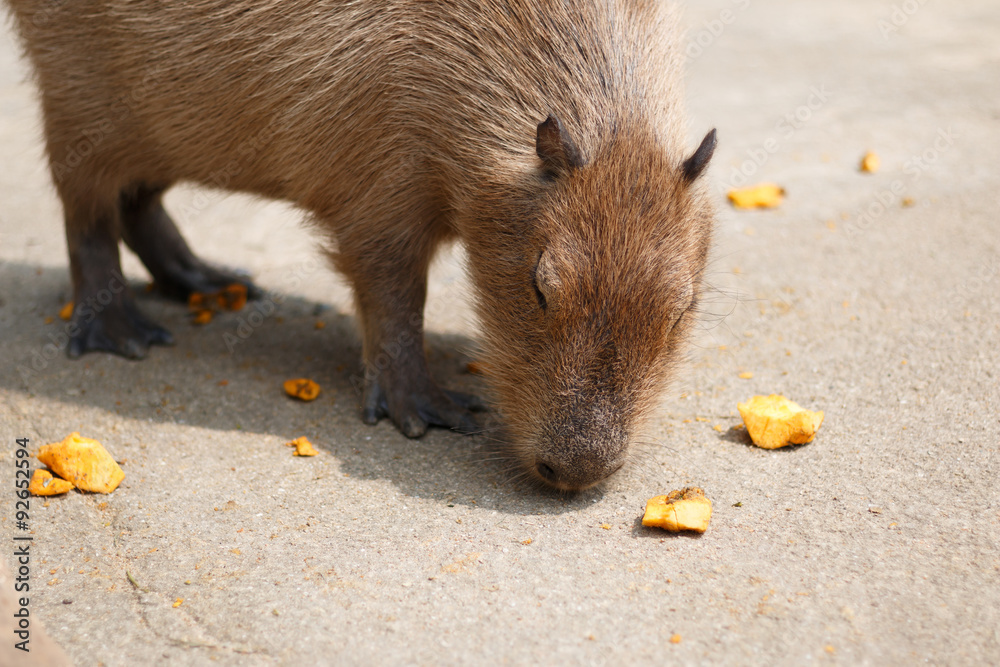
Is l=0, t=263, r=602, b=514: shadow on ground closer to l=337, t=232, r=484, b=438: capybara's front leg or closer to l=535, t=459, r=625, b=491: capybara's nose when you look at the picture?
l=337, t=232, r=484, b=438: capybara's front leg

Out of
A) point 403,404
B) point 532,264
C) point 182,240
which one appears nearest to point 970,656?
point 532,264

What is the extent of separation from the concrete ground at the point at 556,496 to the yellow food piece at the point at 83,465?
9 centimetres

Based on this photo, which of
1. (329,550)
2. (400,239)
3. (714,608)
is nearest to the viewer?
(714,608)

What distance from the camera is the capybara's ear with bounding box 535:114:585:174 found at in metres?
3.14

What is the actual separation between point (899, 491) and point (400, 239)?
2.30 metres

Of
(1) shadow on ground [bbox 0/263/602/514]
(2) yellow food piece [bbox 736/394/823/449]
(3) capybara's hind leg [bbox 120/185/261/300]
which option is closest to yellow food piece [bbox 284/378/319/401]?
(1) shadow on ground [bbox 0/263/602/514]

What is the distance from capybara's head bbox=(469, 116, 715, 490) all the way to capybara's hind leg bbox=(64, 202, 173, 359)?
2417 mm

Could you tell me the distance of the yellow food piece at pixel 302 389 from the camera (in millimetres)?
4250

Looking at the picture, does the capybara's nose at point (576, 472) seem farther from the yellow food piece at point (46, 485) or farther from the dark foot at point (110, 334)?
the dark foot at point (110, 334)

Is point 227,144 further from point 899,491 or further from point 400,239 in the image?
point 899,491

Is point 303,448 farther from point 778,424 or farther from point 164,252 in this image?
point 164,252

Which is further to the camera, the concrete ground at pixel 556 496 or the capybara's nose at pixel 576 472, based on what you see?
the capybara's nose at pixel 576 472

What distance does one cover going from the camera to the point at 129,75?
4137 mm

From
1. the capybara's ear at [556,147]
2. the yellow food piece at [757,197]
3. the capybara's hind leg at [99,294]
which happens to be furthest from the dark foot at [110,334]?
the yellow food piece at [757,197]
